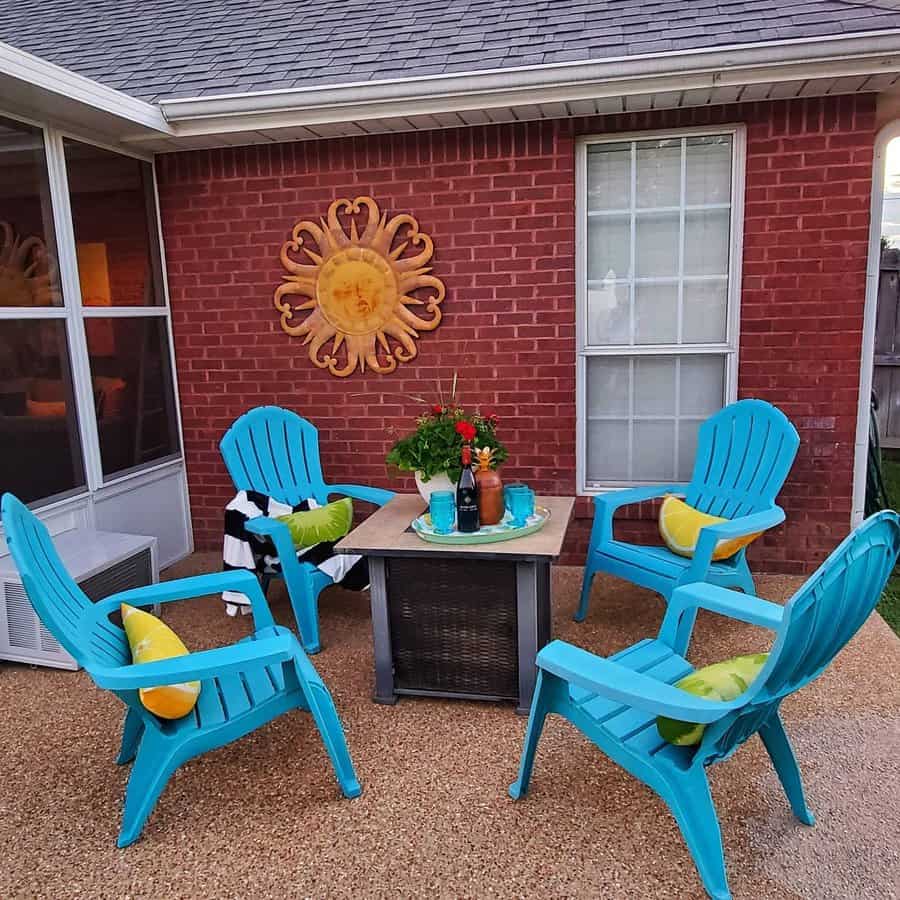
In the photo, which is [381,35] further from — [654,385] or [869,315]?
[869,315]

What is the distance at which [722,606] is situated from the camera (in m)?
2.16

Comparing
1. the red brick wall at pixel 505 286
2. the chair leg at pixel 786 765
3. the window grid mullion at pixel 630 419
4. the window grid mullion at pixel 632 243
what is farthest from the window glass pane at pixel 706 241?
the chair leg at pixel 786 765

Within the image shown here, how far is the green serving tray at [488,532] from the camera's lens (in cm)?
268

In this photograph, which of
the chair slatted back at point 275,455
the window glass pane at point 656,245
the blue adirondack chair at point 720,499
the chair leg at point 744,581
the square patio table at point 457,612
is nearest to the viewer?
the square patio table at point 457,612

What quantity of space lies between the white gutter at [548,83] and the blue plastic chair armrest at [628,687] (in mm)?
2539

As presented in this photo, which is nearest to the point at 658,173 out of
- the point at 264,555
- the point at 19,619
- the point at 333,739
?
the point at 264,555

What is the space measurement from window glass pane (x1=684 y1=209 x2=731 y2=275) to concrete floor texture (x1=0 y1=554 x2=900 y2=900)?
204cm

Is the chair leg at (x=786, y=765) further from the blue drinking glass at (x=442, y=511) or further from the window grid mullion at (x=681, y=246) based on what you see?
the window grid mullion at (x=681, y=246)

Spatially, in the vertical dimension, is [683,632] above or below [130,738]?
above

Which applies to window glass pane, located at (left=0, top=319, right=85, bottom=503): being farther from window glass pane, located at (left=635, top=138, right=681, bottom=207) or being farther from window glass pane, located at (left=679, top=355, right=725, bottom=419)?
window glass pane, located at (left=679, top=355, right=725, bottom=419)

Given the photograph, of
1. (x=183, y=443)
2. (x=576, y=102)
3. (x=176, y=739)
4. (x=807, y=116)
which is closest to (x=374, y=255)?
(x=576, y=102)

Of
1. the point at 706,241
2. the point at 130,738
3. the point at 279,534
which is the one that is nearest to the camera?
the point at 130,738

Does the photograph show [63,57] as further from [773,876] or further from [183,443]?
[773,876]

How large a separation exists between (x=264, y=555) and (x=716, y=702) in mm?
2264
